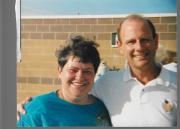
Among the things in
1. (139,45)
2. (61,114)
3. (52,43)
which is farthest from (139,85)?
(52,43)

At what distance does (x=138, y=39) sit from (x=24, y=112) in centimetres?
115

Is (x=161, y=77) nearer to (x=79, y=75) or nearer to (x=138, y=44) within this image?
(x=138, y=44)

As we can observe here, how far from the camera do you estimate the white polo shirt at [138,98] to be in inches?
123

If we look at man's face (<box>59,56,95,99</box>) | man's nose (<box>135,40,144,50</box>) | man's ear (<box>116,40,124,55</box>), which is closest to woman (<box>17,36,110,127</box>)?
man's face (<box>59,56,95,99</box>)

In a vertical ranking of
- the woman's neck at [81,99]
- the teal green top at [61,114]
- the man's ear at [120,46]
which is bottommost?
the teal green top at [61,114]

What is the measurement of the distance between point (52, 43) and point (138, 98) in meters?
0.87

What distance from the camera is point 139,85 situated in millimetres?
3145

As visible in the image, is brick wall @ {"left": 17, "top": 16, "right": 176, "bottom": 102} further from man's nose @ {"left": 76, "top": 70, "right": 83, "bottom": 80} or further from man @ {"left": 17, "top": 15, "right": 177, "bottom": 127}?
man's nose @ {"left": 76, "top": 70, "right": 83, "bottom": 80}

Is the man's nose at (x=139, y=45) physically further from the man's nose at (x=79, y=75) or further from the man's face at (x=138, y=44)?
the man's nose at (x=79, y=75)

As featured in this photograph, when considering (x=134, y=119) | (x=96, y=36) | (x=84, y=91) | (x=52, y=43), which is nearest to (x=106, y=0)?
(x=96, y=36)

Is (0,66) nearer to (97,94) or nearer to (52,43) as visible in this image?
(52,43)

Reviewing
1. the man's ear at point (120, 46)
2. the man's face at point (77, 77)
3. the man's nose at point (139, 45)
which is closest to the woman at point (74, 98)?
the man's face at point (77, 77)

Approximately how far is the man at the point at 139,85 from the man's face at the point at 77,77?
80 mm

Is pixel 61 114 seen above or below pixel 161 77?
below
